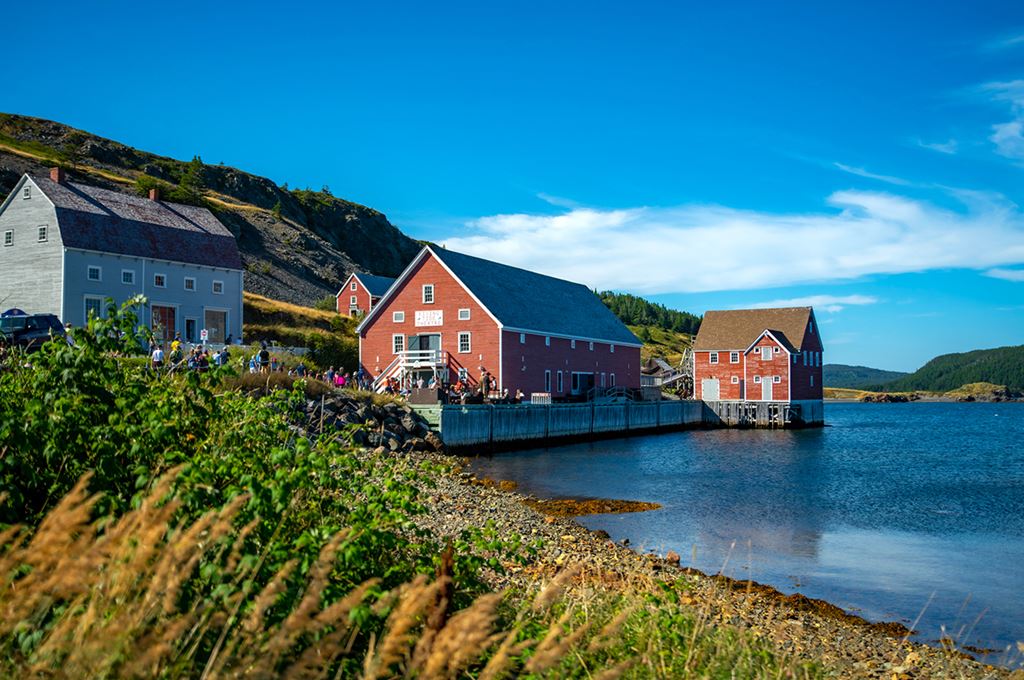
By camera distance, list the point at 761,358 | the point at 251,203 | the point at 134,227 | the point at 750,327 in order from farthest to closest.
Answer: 1. the point at 251,203
2. the point at 750,327
3. the point at 761,358
4. the point at 134,227

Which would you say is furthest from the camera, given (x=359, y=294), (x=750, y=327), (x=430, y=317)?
(x=359, y=294)

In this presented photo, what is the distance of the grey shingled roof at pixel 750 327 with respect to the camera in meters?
70.9

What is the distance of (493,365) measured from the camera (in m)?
48.4

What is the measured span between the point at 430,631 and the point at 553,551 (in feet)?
40.1

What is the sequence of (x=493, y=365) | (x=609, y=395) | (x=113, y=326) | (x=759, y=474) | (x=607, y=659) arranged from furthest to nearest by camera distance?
(x=609, y=395), (x=493, y=365), (x=759, y=474), (x=113, y=326), (x=607, y=659)

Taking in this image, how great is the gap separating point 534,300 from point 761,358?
24296mm

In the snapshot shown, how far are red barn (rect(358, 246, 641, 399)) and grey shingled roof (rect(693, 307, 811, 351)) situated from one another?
65.3 ft

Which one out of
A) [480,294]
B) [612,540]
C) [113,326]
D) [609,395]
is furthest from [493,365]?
[113,326]

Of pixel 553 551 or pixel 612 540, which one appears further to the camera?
pixel 612 540

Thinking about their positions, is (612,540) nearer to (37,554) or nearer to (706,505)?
(706,505)

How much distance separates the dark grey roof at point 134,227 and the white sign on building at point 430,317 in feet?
45.6

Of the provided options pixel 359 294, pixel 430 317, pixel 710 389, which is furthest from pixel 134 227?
pixel 710 389

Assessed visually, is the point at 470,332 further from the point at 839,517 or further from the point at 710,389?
the point at 710,389

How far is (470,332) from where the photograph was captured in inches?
1946
